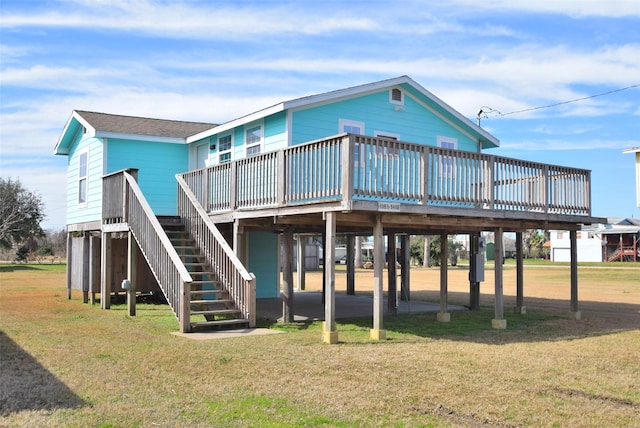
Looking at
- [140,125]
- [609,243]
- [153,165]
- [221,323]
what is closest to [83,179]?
[140,125]

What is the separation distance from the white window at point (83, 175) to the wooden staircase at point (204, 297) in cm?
504

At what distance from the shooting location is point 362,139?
10711 mm

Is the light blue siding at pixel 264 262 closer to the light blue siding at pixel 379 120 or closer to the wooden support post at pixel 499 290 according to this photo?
the light blue siding at pixel 379 120

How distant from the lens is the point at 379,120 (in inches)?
642

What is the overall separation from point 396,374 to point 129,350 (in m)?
4.12

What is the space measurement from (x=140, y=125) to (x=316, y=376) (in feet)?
43.9

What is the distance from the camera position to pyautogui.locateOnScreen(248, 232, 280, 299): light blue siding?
18953 mm

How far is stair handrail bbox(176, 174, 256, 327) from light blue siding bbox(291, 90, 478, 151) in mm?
2907

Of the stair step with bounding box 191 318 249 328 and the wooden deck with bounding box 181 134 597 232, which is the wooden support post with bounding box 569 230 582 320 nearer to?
the wooden deck with bounding box 181 134 597 232

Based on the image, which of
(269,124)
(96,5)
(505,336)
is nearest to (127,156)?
(269,124)

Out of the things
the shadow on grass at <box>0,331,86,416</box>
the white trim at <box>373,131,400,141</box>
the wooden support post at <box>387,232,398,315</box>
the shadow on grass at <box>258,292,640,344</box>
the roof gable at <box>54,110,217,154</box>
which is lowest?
the shadow on grass at <box>258,292,640,344</box>

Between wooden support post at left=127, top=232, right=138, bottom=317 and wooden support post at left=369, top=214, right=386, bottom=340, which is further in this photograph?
wooden support post at left=127, top=232, right=138, bottom=317

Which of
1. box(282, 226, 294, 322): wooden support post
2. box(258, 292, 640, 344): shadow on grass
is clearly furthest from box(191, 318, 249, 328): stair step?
box(282, 226, 294, 322): wooden support post

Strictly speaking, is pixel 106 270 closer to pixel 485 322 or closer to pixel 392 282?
pixel 392 282
